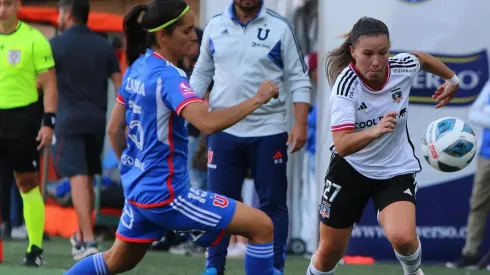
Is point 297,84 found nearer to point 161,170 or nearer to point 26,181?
point 26,181

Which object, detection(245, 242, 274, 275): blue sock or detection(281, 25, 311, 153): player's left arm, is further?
detection(281, 25, 311, 153): player's left arm

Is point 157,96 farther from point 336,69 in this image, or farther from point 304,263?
point 304,263

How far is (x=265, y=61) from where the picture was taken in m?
8.81

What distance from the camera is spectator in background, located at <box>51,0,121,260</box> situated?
33.7ft

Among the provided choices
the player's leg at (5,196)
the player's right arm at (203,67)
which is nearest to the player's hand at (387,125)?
the player's right arm at (203,67)

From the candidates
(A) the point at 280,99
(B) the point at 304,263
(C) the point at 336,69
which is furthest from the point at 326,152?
(C) the point at 336,69

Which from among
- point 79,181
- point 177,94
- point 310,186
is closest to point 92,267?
point 177,94

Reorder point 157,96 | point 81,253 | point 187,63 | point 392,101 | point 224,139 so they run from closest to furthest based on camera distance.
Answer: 1. point 157,96
2. point 392,101
3. point 224,139
4. point 81,253
5. point 187,63

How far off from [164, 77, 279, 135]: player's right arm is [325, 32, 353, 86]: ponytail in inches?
53.9

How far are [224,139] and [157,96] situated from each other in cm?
257

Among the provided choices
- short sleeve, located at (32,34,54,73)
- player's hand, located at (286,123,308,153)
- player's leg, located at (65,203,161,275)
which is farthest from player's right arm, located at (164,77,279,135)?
short sleeve, located at (32,34,54,73)

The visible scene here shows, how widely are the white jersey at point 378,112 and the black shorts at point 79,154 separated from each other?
3.68m

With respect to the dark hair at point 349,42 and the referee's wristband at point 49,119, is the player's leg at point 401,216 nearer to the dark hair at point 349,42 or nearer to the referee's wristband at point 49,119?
the dark hair at point 349,42

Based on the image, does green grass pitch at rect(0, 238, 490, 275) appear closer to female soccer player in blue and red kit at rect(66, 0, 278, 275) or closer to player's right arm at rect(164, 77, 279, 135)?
female soccer player in blue and red kit at rect(66, 0, 278, 275)
